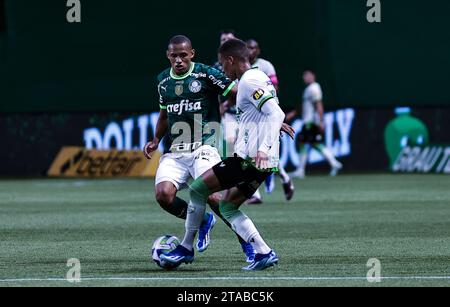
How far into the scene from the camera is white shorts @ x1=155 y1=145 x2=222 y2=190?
36.6 feet

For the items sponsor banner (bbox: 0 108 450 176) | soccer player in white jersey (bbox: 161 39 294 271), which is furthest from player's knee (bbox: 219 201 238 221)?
sponsor banner (bbox: 0 108 450 176)

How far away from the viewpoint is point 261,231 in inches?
544

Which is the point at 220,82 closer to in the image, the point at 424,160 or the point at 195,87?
the point at 195,87

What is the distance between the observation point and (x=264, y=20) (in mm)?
25719

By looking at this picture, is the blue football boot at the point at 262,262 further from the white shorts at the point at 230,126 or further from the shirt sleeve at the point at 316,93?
the shirt sleeve at the point at 316,93

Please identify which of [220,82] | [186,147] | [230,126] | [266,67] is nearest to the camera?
[220,82]

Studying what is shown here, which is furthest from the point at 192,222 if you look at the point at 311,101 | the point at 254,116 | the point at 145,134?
the point at 145,134

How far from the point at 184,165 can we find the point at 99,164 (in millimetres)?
14804

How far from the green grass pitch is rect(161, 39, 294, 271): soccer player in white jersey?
0.25m

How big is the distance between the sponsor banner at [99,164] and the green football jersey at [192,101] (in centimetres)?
1449

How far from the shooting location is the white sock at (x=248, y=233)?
1006cm

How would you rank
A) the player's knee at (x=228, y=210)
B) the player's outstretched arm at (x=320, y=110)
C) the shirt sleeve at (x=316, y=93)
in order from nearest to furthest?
1. the player's knee at (x=228, y=210)
2. the player's outstretched arm at (x=320, y=110)
3. the shirt sleeve at (x=316, y=93)

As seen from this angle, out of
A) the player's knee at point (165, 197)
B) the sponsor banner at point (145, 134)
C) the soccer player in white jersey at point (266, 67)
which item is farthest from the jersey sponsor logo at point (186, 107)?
the sponsor banner at point (145, 134)
